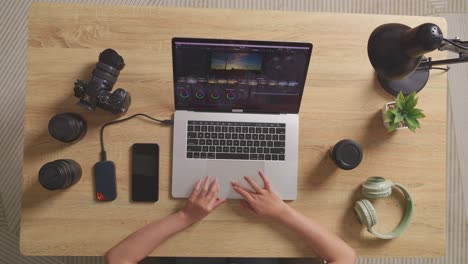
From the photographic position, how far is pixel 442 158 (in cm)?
104

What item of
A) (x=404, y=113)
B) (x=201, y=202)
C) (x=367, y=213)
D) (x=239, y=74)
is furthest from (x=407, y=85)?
(x=201, y=202)

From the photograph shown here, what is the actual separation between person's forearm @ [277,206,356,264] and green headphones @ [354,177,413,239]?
0.09 metres

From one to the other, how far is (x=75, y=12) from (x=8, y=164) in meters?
0.90

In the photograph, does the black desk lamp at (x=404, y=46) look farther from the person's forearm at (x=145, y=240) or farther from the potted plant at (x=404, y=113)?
the person's forearm at (x=145, y=240)

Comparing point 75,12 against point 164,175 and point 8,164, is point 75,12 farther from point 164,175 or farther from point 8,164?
point 8,164

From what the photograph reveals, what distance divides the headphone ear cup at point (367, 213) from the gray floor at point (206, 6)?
746 mm

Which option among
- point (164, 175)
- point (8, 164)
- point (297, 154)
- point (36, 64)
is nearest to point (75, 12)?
point (36, 64)

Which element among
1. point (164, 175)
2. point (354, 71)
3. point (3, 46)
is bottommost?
point (164, 175)

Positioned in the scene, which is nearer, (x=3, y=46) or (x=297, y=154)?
(x=297, y=154)

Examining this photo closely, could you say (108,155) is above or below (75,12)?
below

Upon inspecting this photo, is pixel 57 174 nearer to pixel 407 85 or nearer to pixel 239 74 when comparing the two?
pixel 239 74

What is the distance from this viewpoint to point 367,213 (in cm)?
96

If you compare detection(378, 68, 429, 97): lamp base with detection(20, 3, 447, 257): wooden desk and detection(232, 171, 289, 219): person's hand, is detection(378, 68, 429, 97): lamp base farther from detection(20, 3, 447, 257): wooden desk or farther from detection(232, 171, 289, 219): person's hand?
detection(232, 171, 289, 219): person's hand

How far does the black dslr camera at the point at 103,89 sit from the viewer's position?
927 millimetres
